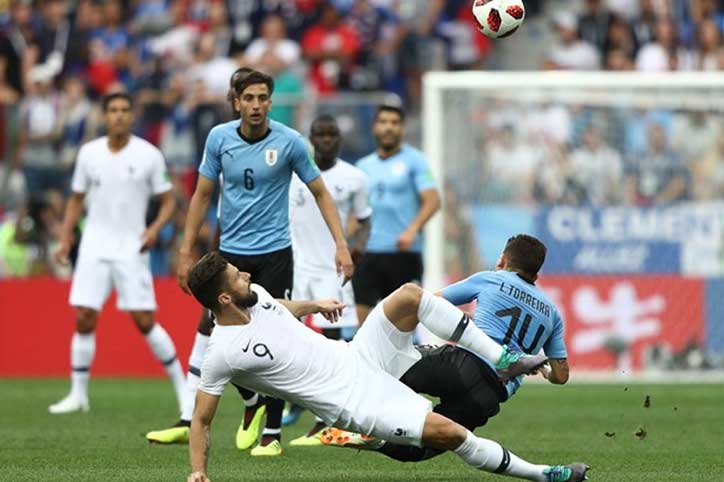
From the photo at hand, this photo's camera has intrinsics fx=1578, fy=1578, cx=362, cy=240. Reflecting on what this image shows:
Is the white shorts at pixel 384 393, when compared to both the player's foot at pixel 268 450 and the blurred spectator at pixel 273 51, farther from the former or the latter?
the blurred spectator at pixel 273 51

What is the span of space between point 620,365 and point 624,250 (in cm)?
139

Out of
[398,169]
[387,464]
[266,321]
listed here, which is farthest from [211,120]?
[266,321]

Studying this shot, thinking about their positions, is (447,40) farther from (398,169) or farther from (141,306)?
(141,306)

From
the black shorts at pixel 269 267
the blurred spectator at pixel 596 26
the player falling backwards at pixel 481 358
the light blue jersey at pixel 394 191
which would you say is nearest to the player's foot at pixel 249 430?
the black shorts at pixel 269 267

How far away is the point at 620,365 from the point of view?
60.9 ft

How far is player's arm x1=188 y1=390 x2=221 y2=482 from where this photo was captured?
8023 mm

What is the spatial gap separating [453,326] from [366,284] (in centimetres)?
655

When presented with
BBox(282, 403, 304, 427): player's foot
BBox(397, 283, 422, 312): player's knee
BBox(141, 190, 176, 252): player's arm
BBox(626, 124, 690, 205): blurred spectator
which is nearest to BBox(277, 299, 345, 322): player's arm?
BBox(397, 283, 422, 312): player's knee

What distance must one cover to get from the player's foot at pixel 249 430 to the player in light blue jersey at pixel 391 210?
148 inches

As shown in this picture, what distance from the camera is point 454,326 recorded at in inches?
323

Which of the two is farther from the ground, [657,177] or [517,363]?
[657,177]

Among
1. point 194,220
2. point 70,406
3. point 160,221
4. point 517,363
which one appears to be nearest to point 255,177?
point 194,220

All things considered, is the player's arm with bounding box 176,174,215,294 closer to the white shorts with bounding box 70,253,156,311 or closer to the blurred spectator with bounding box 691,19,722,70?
the white shorts with bounding box 70,253,156,311

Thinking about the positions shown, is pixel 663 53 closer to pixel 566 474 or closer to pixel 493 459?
pixel 566 474
